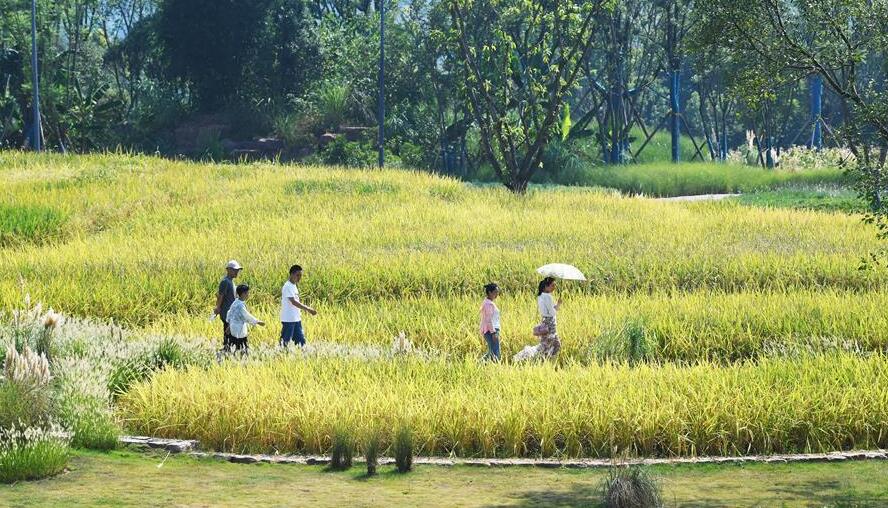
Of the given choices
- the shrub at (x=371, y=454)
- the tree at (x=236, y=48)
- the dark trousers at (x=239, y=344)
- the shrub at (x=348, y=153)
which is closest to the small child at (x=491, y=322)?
the dark trousers at (x=239, y=344)

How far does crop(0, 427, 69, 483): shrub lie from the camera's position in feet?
39.5

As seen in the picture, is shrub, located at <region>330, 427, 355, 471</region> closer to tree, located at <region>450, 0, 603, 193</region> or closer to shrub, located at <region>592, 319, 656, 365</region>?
shrub, located at <region>592, 319, 656, 365</region>

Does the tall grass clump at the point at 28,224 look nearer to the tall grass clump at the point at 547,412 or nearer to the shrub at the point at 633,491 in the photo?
the tall grass clump at the point at 547,412

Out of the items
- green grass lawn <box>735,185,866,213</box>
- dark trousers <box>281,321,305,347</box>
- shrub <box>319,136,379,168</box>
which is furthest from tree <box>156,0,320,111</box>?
dark trousers <box>281,321,305,347</box>

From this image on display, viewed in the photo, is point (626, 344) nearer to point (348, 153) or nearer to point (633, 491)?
point (633, 491)

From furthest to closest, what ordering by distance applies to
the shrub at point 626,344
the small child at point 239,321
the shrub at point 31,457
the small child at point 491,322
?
the shrub at point 626,344
the small child at point 491,322
the small child at point 239,321
the shrub at point 31,457

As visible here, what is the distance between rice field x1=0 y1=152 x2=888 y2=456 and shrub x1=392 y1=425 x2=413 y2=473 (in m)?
0.78

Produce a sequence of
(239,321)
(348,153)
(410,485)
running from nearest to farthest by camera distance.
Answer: (410,485)
(239,321)
(348,153)

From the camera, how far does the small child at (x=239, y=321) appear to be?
17062mm

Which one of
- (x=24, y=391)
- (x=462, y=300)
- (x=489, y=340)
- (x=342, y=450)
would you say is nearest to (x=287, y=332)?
(x=489, y=340)

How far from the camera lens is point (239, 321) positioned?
17.2 meters

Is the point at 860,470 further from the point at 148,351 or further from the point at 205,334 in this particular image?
the point at 205,334

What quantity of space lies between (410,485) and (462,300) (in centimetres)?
1095

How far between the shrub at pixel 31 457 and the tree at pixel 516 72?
97.3 feet
